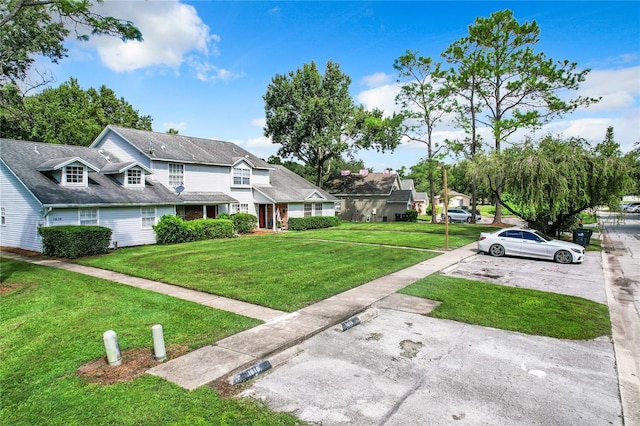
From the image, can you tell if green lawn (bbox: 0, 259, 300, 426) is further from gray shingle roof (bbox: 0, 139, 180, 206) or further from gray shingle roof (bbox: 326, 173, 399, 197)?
gray shingle roof (bbox: 326, 173, 399, 197)

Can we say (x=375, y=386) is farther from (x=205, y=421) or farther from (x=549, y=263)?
(x=549, y=263)

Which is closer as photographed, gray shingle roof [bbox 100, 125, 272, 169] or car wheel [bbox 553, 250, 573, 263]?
car wheel [bbox 553, 250, 573, 263]

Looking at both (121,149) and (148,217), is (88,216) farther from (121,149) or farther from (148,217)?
(121,149)

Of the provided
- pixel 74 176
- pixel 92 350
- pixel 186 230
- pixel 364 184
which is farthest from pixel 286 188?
pixel 92 350

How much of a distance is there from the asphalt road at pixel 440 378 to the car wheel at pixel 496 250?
1092 cm

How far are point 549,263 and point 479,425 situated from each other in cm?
1485

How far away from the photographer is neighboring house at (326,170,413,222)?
1822 inches

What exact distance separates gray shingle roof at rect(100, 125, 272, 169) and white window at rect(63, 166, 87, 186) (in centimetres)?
462

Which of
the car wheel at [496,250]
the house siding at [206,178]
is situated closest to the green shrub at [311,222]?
the house siding at [206,178]

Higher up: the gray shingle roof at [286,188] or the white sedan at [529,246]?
the gray shingle roof at [286,188]

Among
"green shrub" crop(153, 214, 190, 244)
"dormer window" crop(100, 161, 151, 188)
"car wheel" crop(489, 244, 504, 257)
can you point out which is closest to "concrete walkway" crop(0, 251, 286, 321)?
"green shrub" crop(153, 214, 190, 244)

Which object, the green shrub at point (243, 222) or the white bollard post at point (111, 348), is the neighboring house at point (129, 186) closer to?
the green shrub at point (243, 222)

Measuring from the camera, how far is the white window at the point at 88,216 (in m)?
20.0

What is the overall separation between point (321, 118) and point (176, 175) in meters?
20.9
